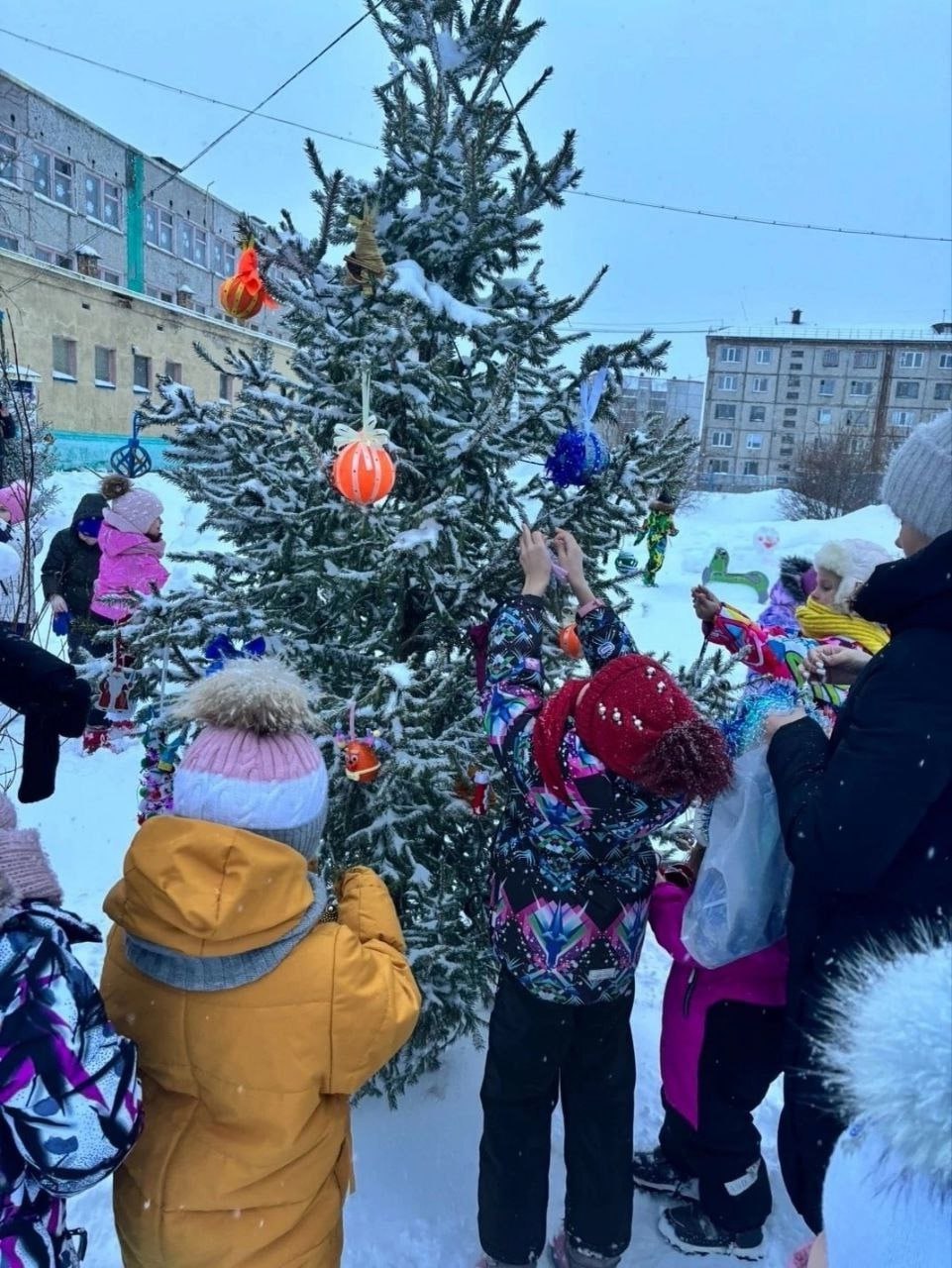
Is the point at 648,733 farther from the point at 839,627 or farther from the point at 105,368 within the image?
the point at 105,368

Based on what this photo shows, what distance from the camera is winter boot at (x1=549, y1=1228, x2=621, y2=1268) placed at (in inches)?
92.3

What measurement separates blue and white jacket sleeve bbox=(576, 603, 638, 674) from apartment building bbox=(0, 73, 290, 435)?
16.2 metres

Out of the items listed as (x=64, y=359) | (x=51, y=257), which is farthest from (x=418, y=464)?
(x=51, y=257)

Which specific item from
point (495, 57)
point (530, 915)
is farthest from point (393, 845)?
point (495, 57)

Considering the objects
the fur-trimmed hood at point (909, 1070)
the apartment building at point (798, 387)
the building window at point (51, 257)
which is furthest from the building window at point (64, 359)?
the apartment building at point (798, 387)

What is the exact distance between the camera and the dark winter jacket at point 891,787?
1.50 metres

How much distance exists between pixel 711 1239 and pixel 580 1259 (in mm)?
471

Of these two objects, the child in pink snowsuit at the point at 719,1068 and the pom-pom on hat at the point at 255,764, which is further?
the child in pink snowsuit at the point at 719,1068

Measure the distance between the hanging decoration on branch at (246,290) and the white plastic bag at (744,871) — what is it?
242cm

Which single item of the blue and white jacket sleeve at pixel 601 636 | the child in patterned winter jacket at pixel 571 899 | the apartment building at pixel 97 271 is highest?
the apartment building at pixel 97 271

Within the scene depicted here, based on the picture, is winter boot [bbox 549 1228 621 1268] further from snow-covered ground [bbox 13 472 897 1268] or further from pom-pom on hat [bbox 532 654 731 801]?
pom-pom on hat [bbox 532 654 731 801]

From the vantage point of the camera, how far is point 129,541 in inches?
225

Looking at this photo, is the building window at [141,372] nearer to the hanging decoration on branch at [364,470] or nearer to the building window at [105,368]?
the building window at [105,368]

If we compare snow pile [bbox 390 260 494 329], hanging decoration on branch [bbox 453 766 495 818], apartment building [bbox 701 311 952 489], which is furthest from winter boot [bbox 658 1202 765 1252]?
apartment building [bbox 701 311 952 489]
